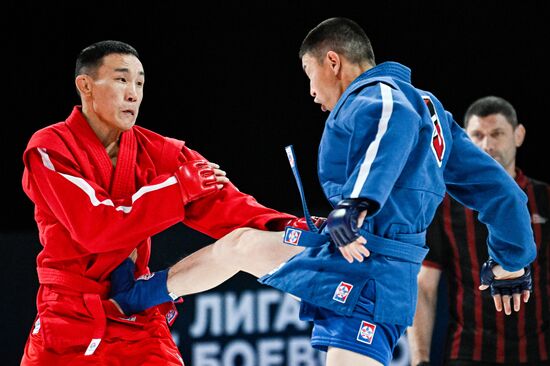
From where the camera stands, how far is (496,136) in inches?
180

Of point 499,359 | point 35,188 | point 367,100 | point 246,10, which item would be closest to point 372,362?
point 367,100

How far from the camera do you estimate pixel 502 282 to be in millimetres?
3193

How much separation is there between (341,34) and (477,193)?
0.69 meters

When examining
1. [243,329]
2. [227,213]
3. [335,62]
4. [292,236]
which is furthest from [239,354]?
[335,62]

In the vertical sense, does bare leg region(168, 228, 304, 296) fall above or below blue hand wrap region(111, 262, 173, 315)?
above

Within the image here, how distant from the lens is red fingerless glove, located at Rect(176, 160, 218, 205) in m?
3.22

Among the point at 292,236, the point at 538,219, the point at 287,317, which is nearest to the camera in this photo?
the point at 292,236

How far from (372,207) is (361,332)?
384mm

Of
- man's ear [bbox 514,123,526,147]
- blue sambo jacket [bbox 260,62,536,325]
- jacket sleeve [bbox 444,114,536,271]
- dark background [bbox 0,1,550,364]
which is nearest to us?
blue sambo jacket [bbox 260,62,536,325]

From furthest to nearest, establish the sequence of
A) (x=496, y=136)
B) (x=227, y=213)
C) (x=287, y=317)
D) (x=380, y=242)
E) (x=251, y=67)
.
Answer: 1. (x=251, y=67)
2. (x=287, y=317)
3. (x=496, y=136)
4. (x=227, y=213)
5. (x=380, y=242)

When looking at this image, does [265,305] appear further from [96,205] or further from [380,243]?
[380,243]

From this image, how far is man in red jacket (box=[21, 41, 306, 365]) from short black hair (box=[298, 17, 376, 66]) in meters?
0.58

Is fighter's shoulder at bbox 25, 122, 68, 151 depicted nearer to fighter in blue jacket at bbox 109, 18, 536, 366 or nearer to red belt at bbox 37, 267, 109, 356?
red belt at bbox 37, 267, 109, 356

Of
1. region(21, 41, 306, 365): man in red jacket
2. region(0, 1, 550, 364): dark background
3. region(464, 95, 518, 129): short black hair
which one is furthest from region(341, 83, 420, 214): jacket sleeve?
region(0, 1, 550, 364): dark background
